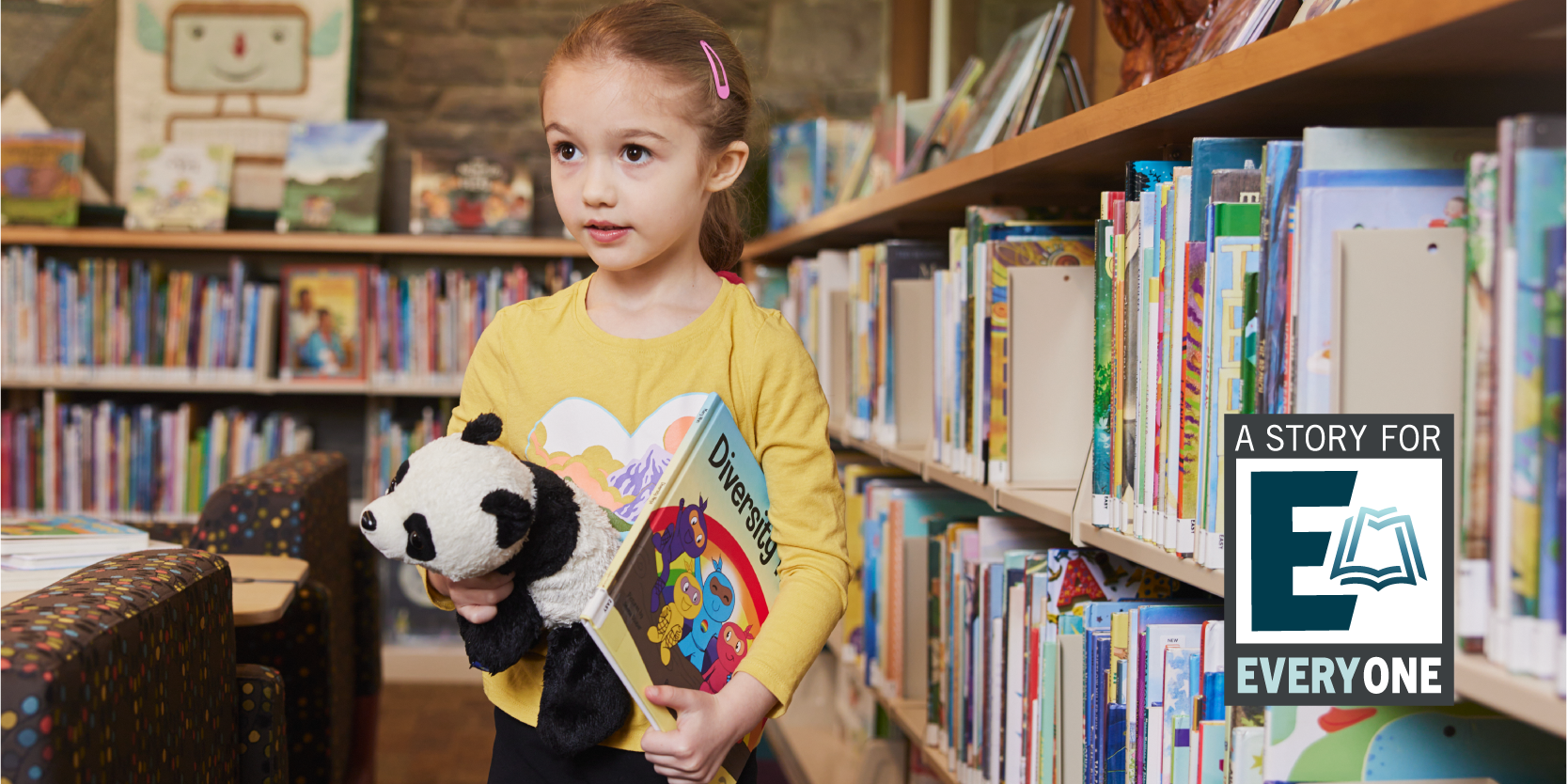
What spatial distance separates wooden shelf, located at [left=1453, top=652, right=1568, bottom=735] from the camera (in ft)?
1.87

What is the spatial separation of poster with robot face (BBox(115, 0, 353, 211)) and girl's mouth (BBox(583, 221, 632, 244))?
2960 millimetres

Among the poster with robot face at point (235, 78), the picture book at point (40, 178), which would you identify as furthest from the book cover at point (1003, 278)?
the picture book at point (40, 178)

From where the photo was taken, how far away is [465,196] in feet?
11.5

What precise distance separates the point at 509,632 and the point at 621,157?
16.1 inches

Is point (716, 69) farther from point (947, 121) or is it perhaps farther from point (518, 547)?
point (947, 121)

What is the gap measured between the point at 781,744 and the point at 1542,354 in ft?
7.40

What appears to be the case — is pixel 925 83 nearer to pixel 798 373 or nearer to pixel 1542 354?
pixel 798 373

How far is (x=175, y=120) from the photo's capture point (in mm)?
3543

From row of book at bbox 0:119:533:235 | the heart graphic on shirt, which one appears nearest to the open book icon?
the heart graphic on shirt

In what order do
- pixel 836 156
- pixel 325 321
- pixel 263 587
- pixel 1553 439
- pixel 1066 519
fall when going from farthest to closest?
pixel 325 321 < pixel 836 156 < pixel 263 587 < pixel 1066 519 < pixel 1553 439

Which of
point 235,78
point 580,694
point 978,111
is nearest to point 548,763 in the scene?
point 580,694

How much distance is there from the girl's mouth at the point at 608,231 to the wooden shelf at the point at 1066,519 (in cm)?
53

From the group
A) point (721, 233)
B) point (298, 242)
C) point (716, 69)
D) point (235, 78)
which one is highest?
point (235, 78)

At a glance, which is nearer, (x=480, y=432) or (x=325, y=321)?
(x=480, y=432)
